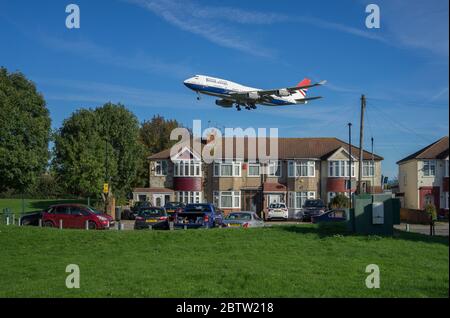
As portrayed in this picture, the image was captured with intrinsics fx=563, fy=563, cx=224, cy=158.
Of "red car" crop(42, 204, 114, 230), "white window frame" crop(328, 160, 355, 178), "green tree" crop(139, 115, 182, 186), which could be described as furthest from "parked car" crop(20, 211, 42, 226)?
"green tree" crop(139, 115, 182, 186)

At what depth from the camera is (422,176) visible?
53.2 m

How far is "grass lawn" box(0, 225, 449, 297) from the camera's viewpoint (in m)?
11.8

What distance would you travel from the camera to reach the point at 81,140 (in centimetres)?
6362

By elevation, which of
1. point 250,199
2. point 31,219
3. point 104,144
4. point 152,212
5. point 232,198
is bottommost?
point 31,219

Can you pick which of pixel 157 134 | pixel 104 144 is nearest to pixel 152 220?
pixel 104 144

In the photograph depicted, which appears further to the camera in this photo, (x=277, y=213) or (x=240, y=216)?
(x=277, y=213)

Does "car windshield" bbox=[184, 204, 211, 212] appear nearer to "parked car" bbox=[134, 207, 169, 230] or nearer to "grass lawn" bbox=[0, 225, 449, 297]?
"parked car" bbox=[134, 207, 169, 230]

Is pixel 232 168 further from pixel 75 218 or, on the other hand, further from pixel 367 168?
pixel 75 218

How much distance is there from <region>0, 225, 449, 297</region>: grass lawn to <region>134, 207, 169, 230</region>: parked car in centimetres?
727

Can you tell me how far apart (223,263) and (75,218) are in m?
18.0

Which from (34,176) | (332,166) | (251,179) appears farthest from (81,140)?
(332,166)

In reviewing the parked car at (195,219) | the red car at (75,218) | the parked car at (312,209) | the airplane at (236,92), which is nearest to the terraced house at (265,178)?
the parked car at (312,209)
